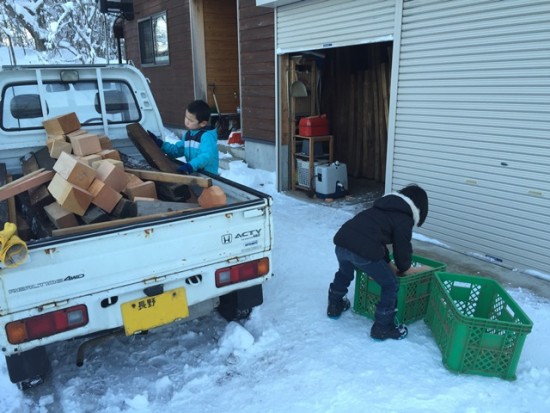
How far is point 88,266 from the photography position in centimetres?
246

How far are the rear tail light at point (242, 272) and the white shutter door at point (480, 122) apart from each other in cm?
287

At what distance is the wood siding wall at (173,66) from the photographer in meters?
11.7

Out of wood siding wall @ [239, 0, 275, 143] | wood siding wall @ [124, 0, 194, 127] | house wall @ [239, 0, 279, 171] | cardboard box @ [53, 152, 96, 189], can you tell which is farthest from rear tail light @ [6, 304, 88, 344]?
wood siding wall @ [124, 0, 194, 127]

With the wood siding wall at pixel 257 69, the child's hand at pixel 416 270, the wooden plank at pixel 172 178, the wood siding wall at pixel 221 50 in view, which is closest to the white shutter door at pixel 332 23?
the wood siding wall at pixel 257 69

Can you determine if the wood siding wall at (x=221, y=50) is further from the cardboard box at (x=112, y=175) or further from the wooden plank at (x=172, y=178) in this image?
the cardboard box at (x=112, y=175)

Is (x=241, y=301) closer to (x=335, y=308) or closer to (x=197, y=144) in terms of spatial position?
(x=335, y=308)

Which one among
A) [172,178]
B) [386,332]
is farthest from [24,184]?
[386,332]

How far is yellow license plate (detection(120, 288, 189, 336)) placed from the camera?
2729mm

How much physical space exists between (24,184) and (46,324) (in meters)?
1.18

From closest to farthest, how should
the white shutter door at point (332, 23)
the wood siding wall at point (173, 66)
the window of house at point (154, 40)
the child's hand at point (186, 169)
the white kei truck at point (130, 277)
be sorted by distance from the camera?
the white kei truck at point (130, 277), the child's hand at point (186, 169), the white shutter door at point (332, 23), the wood siding wall at point (173, 66), the window of house at point (154, 40)

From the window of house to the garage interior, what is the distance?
21.3 feet

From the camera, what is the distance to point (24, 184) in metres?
3.10

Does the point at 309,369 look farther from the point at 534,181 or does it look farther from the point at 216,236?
the point at 534,181

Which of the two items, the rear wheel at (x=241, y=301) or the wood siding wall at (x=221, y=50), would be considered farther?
the wood siding wall at (x=221, y=50)
